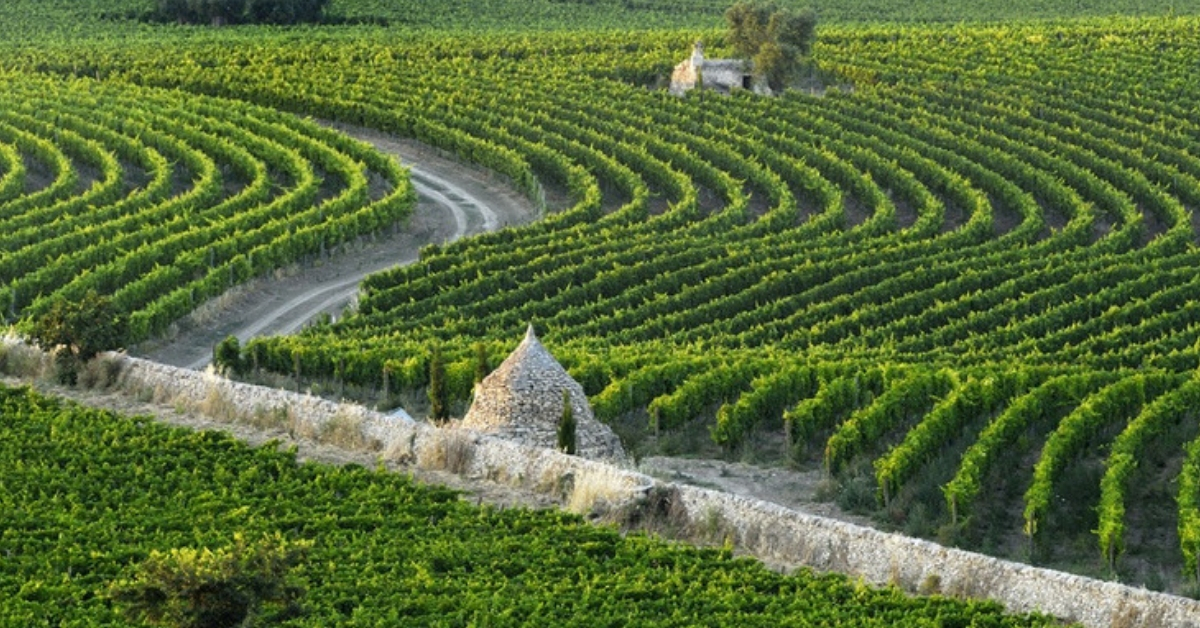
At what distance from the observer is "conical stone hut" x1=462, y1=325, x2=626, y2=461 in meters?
39.9

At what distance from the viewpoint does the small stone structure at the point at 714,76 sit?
96.7m

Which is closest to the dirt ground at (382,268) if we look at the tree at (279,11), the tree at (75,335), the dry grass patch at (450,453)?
the dry grass patch at (450,453)

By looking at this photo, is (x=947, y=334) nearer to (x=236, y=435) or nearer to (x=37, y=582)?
(x=236, y=435)

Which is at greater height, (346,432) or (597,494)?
(597,494)

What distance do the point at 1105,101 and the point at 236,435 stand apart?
58.3 metres

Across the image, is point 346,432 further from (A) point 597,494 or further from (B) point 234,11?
(B) point 234,11

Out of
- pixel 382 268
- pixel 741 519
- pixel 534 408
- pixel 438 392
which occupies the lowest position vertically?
pixel 382 268

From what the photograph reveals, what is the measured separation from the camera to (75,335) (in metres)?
43.8

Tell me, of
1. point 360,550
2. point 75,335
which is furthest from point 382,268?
point 360,550

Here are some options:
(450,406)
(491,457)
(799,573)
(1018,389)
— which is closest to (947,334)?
(1018,389)

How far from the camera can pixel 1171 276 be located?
58500mm

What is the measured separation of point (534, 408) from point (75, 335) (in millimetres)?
9087

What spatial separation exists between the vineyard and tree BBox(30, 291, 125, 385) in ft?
18.4

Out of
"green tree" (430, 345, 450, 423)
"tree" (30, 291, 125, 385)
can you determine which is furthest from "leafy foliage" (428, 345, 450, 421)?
"tree" (30, 291, 125, 385)
